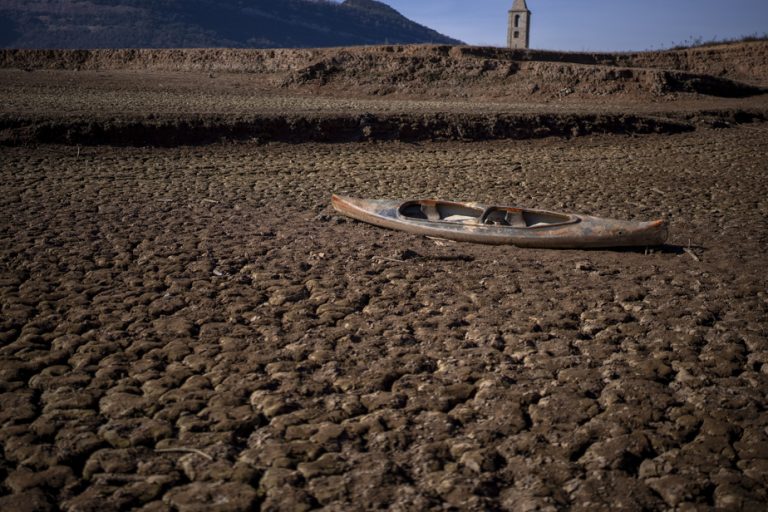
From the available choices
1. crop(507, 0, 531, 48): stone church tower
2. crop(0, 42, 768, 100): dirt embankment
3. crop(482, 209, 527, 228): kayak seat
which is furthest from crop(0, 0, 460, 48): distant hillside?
crop(482, 209, 527, 228): kayak seat

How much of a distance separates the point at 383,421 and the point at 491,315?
1.22 meters

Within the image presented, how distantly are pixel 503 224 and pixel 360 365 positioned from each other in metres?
2.57

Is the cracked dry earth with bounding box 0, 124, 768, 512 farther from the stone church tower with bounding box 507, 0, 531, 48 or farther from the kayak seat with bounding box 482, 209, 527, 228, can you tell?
the stone church tower with bounding box 507, 0, 531, 48

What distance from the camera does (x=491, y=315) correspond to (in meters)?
3.47

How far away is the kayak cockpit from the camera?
495 centimetres

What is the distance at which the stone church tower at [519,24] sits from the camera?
44.5m

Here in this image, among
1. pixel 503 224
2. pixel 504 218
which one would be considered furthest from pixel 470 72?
pixel 503 224

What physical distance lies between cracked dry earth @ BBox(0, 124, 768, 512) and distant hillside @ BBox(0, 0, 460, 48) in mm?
74685

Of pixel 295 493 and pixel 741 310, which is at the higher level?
pixel 741 310

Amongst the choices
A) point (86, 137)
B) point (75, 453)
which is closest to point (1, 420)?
point (75, 453)

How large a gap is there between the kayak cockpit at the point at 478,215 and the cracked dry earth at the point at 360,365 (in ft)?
1.04

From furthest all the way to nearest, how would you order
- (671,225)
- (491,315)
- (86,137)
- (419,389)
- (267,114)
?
(267,114)
(86,137)
(671,225)
(491,315)
(419,389)

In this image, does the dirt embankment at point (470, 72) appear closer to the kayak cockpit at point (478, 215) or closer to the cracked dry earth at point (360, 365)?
the cracked dry earth at point (360, 365)

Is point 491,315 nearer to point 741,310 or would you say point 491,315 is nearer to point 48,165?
point 741,310
